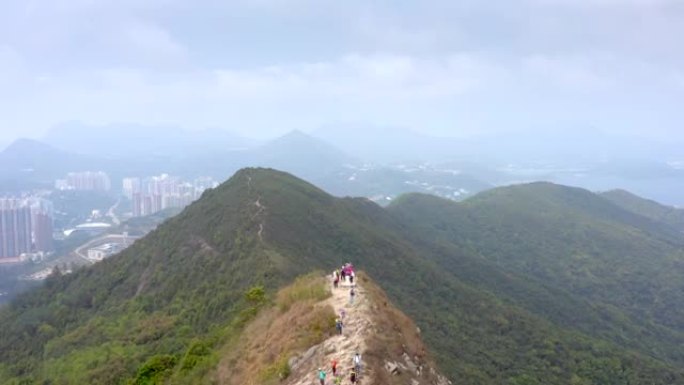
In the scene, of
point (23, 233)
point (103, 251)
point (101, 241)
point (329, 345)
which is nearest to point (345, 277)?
point (329, 345)

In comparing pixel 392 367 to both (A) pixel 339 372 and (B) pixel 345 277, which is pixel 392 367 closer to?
(A) pixel 339 372

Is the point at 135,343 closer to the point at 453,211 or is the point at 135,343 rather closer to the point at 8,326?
the point at 8,326

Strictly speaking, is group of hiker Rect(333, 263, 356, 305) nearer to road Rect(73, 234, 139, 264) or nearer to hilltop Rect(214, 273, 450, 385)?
hilltop Rect(214, 273, 450, 385)

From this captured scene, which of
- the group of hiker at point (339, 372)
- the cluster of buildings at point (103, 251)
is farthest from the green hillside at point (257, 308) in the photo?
the cluster of buildings at point (103, 251)

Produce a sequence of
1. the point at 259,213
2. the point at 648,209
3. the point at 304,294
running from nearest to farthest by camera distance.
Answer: the point at 304,294
the point at 259,213
the point at 648,209

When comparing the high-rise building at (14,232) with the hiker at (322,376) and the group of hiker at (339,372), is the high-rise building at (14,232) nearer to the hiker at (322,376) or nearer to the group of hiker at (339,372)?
the hiker at (322,376)

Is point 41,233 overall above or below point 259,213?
below

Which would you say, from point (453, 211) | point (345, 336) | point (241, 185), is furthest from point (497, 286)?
point (345, 336)
